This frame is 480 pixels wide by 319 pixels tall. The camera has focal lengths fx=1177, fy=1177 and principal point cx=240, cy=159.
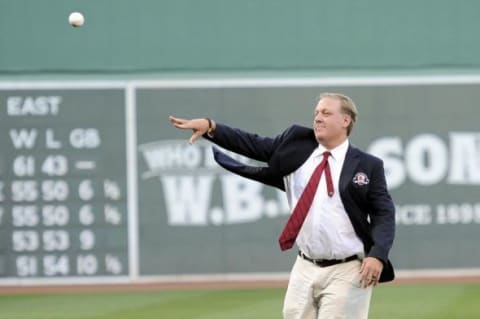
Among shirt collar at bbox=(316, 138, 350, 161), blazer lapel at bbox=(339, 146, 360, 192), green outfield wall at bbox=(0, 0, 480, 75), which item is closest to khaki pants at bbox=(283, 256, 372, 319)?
blazer lapel at bbox=(339, 146, 360, 192)

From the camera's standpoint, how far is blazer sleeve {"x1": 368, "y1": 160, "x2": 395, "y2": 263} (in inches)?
262

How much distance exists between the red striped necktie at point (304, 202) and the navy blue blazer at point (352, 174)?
9 cm

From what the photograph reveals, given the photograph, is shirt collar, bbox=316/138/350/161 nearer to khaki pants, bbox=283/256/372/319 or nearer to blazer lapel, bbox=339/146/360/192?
blazer lapel, bbox=339/146/360/192

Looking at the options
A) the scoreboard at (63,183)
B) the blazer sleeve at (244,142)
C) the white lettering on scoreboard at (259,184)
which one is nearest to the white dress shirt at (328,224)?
the blazer sleeve at (244,142)

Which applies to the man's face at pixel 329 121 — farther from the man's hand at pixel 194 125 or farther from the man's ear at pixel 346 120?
the man's hand at pixel 194 125

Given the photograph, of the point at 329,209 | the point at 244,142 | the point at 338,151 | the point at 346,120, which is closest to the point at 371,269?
the point at 329,209

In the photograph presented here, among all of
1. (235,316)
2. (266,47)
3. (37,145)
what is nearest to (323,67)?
(266,47)

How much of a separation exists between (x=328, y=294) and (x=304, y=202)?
1.80ft

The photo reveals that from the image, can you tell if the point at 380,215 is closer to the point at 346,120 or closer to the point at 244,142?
the point at 346,120

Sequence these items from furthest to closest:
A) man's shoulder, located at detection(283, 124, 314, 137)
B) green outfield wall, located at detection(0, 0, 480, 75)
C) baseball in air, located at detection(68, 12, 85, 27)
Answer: green outfield wall, located at detection(0, 0, 480, 75), baseball in air, located at detection(68, 12, 85, 27), man's shoulder, located at detection(283, 124, 314, 137)

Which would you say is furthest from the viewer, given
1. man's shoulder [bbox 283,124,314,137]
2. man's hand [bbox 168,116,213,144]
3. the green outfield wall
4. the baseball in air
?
the green outfield wall

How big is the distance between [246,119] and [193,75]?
0.99m

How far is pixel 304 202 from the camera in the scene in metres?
6.71

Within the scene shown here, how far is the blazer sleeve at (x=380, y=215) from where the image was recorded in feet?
21.8
